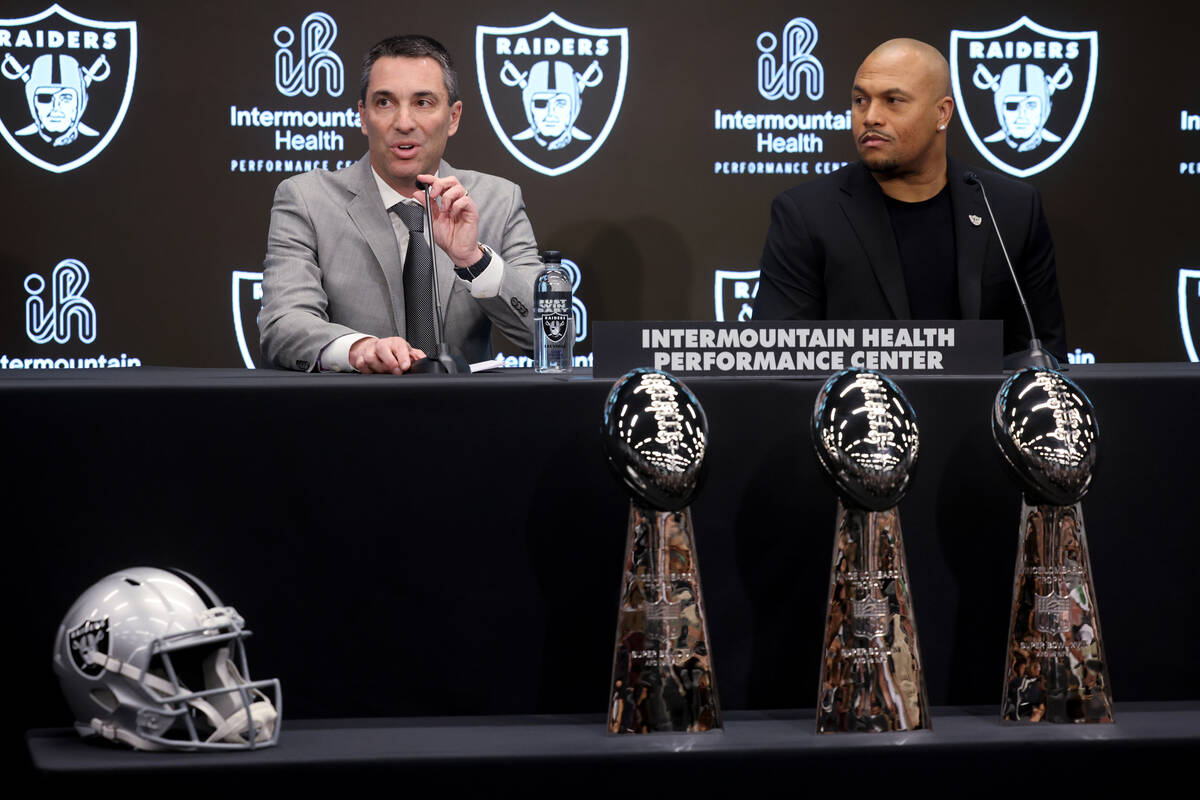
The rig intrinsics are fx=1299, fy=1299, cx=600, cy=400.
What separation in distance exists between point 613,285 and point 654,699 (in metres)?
2.63

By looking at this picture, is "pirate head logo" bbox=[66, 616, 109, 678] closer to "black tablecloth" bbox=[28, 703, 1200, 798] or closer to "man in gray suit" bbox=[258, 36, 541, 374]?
"black tablecloth" bbox=[28, 703, 1200, 798]

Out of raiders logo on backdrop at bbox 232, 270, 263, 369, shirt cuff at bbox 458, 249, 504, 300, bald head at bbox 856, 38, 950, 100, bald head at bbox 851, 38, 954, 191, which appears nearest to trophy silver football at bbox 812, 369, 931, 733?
shirt cuff at bbox 458, 249, 504, 300

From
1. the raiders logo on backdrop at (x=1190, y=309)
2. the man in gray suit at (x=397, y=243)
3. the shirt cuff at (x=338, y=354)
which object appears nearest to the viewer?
the shirt cuff at (x=338, y=354)

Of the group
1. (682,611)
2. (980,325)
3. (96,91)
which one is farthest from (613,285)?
(682,611)

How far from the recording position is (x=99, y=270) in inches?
149

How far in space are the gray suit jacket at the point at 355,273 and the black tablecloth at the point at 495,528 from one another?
1143 millimetres

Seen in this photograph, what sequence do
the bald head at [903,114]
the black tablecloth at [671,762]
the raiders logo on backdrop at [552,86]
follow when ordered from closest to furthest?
the black tablecloth at [671,762] < the bald head at [903,114] < the raiders logo on backdrop at [552,86]

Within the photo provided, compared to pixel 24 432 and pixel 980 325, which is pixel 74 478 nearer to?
pixel 24 432

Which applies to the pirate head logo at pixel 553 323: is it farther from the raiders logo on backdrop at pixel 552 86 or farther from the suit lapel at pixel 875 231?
the raiders logo on backdrop at pixel 552 86

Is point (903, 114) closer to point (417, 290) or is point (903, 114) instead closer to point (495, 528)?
point (417, 290)

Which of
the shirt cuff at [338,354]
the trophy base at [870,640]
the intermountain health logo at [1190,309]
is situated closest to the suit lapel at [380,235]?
the shirt cuff at [338,354]

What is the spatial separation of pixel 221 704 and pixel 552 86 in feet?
9.21

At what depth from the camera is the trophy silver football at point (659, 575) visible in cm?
140

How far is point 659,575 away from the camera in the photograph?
142 cm
